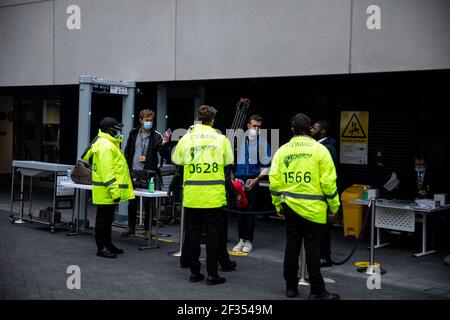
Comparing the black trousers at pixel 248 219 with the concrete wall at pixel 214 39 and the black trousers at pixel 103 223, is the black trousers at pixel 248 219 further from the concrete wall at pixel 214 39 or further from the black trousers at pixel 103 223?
the concrete wall at pixel 214 39

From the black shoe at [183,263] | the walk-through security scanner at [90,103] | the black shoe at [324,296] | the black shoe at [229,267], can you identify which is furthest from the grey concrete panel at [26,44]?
the black shoe at [324,296]

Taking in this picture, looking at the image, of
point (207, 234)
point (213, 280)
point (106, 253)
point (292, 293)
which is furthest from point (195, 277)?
point (106, 253)

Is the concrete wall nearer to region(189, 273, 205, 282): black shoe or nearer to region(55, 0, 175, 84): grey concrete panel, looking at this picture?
region(55, 0, 175, 84): grey concrete panel

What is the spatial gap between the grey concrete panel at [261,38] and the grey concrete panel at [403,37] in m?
0.25

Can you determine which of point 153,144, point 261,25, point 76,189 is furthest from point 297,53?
point 76,189

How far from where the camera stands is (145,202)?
1067cm

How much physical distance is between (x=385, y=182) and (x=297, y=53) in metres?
3.06

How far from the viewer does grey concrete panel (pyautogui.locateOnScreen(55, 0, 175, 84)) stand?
11672 millimetres

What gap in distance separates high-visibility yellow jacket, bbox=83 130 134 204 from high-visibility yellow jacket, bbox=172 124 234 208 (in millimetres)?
1510

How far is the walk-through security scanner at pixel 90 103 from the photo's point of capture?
→ 10.5 meters

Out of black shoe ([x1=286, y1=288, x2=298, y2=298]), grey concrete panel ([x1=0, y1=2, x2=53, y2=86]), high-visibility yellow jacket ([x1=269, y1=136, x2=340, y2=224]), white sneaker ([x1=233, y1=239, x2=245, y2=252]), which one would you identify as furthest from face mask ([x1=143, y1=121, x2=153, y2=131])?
grey concrete panel ([x1=0, y1=2, x2=53, y2=86])

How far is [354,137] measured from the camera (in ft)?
38.1
